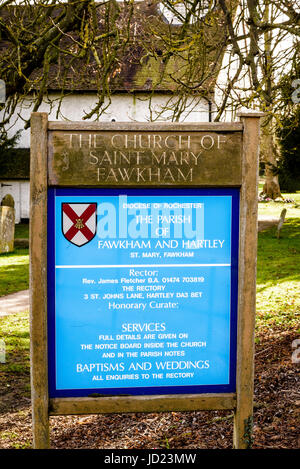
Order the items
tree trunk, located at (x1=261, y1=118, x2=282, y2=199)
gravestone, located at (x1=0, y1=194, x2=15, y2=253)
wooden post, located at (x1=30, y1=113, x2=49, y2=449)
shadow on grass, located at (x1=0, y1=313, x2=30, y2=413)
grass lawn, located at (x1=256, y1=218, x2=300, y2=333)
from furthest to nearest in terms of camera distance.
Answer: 1. tree trunk, located at (x1=261, y1=118, x2=282, y2=199)
2. gravestone, located at (x1=0, y1=194, x2=15, y2=253)
3. grass lawn, located at (x1=256, y1=218, x2=300, y2=333)
4. shadow on grass, located at (x1=0, y1=313, x2=30, y2=413)
5. wooden post, located at (x1=30, y1=113, x2=49, y2=449)

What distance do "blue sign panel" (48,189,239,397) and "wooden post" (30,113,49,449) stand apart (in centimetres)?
5

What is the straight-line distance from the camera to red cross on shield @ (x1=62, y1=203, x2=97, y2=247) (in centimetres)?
295

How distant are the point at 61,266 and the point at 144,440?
1591 mm

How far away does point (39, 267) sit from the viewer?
2.92 m

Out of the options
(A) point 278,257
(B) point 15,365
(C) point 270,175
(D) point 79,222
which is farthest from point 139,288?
(C) point 270,175

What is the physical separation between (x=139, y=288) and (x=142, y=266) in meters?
0.12

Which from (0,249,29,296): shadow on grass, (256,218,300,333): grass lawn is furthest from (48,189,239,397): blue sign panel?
(0,249,29,296): shadow on grass

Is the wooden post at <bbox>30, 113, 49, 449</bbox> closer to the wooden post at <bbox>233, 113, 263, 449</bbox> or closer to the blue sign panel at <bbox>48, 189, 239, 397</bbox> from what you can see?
the blue sign panel at <bbox>48, 189, 239, 397</bbox>

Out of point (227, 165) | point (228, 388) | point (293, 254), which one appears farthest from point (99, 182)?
point (293, 254)

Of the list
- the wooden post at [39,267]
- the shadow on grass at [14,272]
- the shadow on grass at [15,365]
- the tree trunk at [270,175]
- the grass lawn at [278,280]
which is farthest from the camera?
the tree trunk at [270,175]

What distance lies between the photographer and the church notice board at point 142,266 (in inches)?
116

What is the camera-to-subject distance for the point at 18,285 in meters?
11.6

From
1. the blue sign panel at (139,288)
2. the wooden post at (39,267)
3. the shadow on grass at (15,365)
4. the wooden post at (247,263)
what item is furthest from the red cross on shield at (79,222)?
the shadow on grass at (15,365)

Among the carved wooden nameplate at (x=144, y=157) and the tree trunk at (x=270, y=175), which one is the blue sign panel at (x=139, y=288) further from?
the tree trunk at (x=270, y=175)
